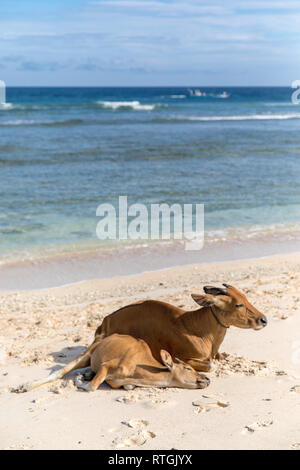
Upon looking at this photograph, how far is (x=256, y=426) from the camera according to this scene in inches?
181

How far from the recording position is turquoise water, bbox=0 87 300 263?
12609 mm

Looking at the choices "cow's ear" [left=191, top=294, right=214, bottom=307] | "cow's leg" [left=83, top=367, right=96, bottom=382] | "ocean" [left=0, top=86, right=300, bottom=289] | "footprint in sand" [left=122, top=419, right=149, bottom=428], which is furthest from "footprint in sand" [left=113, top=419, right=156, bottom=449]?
"ocean" [left=0, top=86, right=300, bottom=289]

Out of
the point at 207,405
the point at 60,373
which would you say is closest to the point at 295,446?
the point at 207,405

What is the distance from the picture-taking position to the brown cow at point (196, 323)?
5.50m

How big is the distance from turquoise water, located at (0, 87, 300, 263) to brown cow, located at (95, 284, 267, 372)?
5.28 m

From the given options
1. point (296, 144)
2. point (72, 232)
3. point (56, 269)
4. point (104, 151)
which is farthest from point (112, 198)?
point (296, 144)

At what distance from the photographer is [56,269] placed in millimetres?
9984

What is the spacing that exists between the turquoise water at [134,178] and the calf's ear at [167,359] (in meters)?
5.73

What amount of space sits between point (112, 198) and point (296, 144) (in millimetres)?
14941

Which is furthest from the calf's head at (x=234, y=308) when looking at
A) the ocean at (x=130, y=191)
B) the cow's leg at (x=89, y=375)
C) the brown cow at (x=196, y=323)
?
the ocean at (x=130, y=191)

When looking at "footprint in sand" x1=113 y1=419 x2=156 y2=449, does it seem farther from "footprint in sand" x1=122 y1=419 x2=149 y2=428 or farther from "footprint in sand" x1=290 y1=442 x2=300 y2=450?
"footprint in sand" x1=290 y1=442 x2=300 y2=450

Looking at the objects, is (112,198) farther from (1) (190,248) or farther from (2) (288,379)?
(2) (288,379)

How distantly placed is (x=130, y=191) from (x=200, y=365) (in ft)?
37.0

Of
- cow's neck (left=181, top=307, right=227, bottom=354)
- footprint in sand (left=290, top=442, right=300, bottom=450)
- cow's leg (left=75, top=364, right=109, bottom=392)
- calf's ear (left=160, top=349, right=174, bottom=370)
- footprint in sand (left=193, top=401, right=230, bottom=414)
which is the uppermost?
cow's neck (left=181, top=307, right=227, bottom=354)
